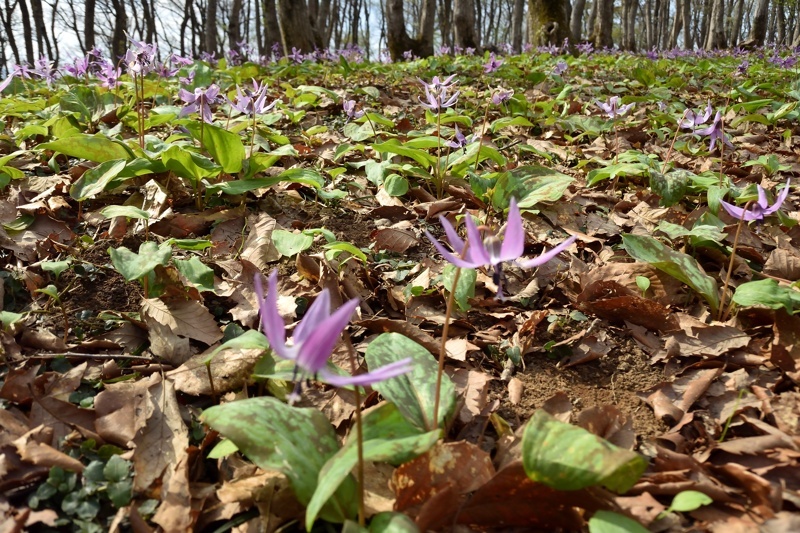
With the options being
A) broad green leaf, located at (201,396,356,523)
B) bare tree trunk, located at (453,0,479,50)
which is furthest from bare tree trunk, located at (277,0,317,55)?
broad green leaf, located at (201,396,356,523)

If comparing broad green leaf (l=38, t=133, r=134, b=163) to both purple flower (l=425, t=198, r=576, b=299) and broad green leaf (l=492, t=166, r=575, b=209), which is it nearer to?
broad green leaf (l=492, t=166, r=575, b=209)

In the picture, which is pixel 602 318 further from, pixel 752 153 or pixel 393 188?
pixel 752 153

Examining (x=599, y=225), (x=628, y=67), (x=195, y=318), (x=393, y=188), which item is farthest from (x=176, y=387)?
(x=628, y=67)

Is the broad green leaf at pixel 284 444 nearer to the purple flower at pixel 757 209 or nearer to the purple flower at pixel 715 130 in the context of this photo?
the purple flower at pixel 757 209

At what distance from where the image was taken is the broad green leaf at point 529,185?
2377 mm

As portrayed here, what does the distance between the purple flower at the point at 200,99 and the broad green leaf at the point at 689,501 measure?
7.70 feet

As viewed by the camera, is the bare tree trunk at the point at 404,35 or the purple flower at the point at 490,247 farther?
the bare tree trunk at the point at 404,35

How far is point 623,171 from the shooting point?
110 inches

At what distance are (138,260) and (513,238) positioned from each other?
1.19m

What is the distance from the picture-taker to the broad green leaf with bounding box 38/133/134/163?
2420 mm

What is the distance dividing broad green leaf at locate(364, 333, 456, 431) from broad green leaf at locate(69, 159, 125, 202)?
5.12 feet

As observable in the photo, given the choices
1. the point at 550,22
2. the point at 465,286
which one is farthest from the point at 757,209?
the point at 550,22

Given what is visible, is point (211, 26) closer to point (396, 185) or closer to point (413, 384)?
point (396, 185)

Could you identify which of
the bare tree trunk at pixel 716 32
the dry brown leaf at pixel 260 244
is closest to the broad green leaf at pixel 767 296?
the dry brown leaf at pixel 260 244
